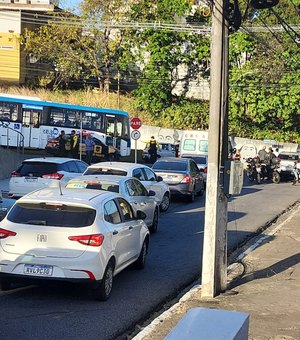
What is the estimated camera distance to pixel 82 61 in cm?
5131

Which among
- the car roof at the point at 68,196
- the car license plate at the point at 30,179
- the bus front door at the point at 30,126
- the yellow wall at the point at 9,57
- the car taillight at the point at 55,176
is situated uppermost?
the yellow wall at the point at 9,57

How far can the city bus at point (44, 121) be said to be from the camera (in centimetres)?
3469

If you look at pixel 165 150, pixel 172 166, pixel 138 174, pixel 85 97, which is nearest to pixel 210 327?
pixel 138 174

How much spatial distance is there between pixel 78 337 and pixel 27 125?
2964cm

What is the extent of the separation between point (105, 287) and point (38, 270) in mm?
951

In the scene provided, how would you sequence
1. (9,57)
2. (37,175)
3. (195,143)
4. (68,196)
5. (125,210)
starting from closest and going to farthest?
(68,196)
(125,210)
(37,175)
(195,143)
(9,57)

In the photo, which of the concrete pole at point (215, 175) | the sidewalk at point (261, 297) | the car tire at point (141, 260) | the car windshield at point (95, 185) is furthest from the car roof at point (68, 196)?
the car windshield at point (95, 185)

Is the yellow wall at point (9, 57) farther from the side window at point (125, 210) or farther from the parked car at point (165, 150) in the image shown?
the side window at point (125, 210)

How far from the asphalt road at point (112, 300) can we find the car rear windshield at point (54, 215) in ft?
3.40

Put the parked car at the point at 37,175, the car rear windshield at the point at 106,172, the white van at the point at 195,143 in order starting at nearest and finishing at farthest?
1. the car rear windshield at the point at 106,172
2. the parked car at the point at 37,175
3. the white van at the point at 195,143

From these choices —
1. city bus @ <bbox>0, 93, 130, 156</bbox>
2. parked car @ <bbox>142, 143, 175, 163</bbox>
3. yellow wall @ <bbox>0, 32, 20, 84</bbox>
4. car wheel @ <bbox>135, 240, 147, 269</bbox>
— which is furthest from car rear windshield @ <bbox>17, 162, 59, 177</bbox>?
yellow wall @ <bbox>0, 32, 20, 84</bbox>

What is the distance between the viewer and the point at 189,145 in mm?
34375

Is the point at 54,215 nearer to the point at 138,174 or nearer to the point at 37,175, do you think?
the point at 138,174

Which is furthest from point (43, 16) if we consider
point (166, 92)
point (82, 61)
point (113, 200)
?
point (113, 200)
